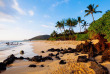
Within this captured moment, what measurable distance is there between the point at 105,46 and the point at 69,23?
40.4 m

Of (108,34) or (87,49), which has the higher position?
(108,34)

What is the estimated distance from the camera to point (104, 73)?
9.09 ft

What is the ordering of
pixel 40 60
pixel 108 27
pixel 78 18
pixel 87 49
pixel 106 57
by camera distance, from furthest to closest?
pixel 78 18 → pixel 87 49 → pixel 108 27 → pixel 40 60 → pixel 106 57

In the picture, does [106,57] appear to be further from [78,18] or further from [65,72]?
[78,18]

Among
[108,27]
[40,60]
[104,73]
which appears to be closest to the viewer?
[104,73]

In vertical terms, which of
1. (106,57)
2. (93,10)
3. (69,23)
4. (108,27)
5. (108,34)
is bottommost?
(106,57)

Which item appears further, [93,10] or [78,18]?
[78,18]

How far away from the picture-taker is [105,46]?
6633 mm

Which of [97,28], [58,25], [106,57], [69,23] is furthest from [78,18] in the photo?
[106,57]

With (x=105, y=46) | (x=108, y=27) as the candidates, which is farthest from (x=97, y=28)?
(x=105, y=46)

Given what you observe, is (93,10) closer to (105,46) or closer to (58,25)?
(58,25)

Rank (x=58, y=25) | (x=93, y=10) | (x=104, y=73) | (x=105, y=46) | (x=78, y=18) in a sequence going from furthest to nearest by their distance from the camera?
(x=58, y=25)
(x=78, y=18)
(x=93, y=10)
(x=105, y=46)
(x=104, y=73)

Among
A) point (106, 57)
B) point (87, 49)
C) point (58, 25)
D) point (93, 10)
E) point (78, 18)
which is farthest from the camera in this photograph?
point (58, 25)

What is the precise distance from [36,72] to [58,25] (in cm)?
5147
